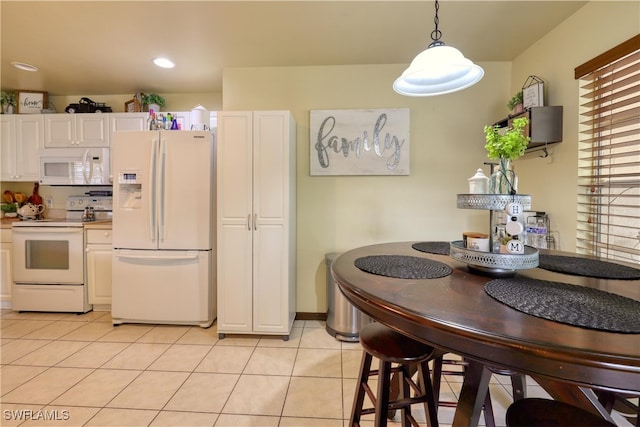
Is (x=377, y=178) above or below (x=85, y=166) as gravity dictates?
below

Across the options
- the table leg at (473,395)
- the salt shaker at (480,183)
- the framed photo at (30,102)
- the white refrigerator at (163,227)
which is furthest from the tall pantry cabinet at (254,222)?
the framed photo at (30,102)

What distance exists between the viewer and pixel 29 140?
320 cm

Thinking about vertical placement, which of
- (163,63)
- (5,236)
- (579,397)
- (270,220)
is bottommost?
(579,397)

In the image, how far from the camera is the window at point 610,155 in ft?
5.08

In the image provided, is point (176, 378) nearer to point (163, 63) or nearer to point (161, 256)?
point (161, 256)

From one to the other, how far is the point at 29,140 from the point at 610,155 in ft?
17.5

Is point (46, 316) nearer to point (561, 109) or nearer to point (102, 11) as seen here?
point (102, 11)

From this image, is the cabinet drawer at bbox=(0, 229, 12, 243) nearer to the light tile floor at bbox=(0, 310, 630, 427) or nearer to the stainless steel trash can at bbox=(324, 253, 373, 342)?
the light tile floor at bbox=(0, 310, 630, 427)

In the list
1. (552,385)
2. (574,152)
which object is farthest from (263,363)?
Answer: (574,152)

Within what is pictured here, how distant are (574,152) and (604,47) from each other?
0.63m

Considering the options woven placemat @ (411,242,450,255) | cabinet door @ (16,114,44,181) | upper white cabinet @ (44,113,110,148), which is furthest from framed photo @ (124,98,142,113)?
woven placemat @ (411,242,450,255)

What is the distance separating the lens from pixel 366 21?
2047 mm

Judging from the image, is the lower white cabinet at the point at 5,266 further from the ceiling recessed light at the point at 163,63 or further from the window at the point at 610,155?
the window at the point at 610,155

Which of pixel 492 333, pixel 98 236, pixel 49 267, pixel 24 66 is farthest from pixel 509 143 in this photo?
pixel 24 66
